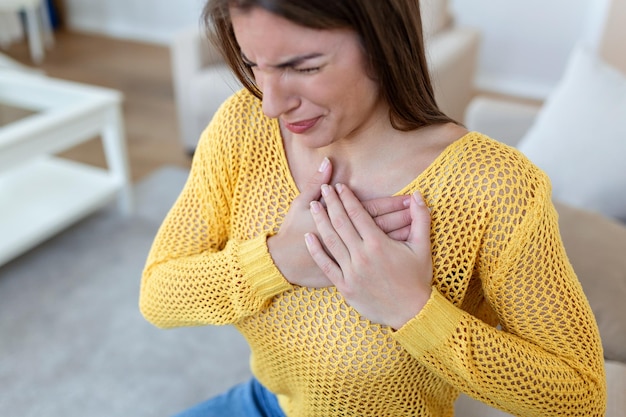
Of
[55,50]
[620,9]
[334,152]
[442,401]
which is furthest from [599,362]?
[55,50]

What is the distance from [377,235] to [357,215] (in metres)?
0.04

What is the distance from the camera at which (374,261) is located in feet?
2.47

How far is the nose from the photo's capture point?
0.70 metres

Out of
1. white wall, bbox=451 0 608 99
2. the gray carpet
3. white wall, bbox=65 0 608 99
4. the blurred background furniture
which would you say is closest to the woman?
the gray carpet

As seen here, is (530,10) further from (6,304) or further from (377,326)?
(377,326)

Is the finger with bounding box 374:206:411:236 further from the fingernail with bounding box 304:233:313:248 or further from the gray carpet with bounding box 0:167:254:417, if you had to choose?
the gray carpet with bounding box 0:167:254:417

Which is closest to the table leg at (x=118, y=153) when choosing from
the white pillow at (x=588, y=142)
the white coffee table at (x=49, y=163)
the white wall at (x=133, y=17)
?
the white coffee table at (x=49, y=163)

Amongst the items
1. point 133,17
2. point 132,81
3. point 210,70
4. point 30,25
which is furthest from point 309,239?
point 133,17

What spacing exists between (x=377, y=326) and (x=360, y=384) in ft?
0.32

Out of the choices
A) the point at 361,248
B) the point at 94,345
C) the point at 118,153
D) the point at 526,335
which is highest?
the point at 361,248

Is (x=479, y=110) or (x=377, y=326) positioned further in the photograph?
(x=479, y=110)

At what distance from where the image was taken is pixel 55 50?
4512 millimetres

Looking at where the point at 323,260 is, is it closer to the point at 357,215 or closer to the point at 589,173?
the point at 357,215

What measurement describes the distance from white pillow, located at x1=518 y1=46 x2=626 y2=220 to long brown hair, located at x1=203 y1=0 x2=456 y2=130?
2.86 feet
